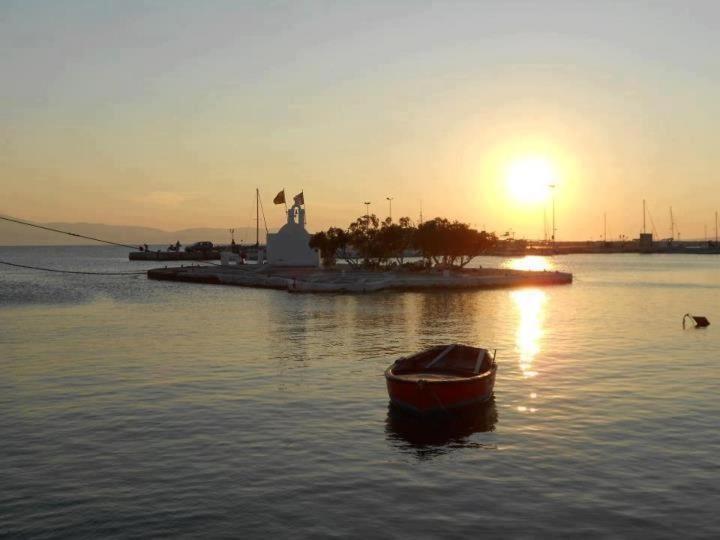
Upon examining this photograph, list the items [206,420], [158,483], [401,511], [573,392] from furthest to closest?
[573,392], [206,420], [158,483], [401,511]

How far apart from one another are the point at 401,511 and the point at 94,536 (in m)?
6.74

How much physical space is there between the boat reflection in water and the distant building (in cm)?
9844

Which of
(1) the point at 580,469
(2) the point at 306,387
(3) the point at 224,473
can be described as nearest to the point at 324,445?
(3) the point at 224,473

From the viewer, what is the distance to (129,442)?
22.5 metres

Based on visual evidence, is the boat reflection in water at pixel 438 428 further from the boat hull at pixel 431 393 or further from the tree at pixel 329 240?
the tree at pixel 329 240

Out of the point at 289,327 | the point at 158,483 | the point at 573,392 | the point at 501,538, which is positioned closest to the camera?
the point at 501,538

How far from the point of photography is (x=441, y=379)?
91.5ft

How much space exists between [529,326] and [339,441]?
1450 inches

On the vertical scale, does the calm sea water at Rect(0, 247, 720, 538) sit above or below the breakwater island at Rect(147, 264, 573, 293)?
below

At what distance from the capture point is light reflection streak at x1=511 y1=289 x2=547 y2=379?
39.6 m

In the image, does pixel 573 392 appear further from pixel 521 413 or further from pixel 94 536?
pixel 94 536

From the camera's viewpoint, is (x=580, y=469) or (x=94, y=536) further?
(x=580, y=469)

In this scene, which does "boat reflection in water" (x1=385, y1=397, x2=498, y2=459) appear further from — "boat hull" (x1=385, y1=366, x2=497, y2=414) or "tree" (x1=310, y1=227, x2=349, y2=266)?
"tree" (x1=310, y1=227, x2=349, y2=266)

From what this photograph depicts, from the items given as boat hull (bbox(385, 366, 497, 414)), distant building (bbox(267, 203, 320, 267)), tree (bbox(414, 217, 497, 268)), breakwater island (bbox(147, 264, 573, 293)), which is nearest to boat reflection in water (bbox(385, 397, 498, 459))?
boat hull (bbox(385, 366, 497, 414))
